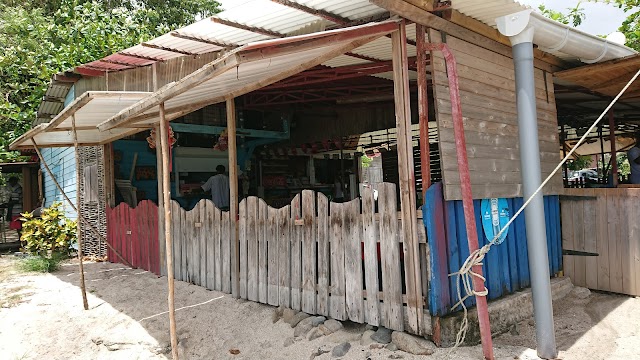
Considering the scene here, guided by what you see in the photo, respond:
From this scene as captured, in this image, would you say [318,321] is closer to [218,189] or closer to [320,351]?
[320,351]

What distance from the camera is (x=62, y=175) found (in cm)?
1278

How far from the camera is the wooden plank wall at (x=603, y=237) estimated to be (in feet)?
18.2

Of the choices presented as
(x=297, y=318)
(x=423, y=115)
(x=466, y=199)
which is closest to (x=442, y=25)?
(x=423, y=115)

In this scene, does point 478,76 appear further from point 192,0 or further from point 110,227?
point 192,0

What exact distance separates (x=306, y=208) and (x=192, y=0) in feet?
71.6

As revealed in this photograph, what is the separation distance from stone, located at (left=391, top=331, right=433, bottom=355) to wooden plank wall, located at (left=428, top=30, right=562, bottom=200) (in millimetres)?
1331

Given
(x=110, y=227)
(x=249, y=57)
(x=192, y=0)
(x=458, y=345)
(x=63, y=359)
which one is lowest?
(x=63, y=359)

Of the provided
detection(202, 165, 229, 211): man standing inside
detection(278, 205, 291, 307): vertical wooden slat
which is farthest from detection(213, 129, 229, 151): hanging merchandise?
detection(278, 205, 291, 307): vertical wooden slat

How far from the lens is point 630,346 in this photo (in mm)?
4211

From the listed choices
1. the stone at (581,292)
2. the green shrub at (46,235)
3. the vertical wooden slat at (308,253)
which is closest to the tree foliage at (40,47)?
the green shrub at (46,235)

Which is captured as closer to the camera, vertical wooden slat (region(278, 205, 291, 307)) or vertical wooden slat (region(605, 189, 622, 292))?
vertical wooden slat (region(278, 205, 291, 307))

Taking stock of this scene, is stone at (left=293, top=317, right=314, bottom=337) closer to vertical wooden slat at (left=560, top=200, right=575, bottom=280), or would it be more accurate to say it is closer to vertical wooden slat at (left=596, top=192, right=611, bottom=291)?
vertical wooden slat at (left=560, top=200, right=575, bottom=280)

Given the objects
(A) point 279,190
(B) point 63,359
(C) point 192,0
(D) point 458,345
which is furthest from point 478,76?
(C) point 192,0

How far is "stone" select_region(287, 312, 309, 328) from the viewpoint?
4.92 m
